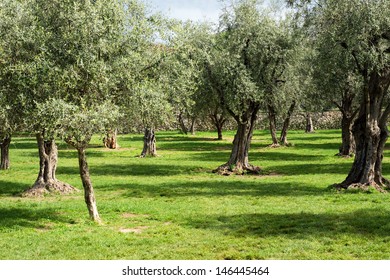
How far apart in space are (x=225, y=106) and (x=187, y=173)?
4886 mm

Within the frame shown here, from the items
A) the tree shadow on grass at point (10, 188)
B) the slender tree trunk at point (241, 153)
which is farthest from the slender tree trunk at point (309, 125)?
the tree shadow on grass at point (10, 188)

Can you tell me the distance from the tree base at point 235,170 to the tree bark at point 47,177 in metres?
11.0

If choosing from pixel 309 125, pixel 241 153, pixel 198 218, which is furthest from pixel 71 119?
pixel 309 125

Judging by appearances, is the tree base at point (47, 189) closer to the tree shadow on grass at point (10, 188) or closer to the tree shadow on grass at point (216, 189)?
the tree shadow on grass at point (10, 188)

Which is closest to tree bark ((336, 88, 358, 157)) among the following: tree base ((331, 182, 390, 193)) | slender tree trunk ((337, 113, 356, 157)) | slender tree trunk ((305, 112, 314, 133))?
slender tree trunk ((337, 113, 356, 157))

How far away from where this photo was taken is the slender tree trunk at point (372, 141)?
974 inches

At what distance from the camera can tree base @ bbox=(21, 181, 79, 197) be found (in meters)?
25.3

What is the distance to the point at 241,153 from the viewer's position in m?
A: 35.4

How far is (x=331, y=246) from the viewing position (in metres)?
14.6

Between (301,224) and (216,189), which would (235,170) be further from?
(301,224)

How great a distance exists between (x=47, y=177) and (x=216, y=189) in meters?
8.30

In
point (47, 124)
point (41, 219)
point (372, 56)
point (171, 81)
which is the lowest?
point (41, 219)

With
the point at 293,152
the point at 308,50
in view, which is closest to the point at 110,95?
the point at 308,50
